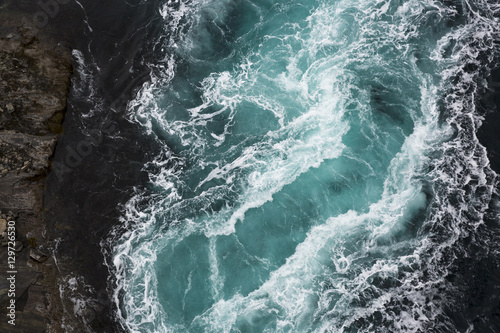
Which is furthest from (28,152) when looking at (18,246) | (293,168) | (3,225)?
→ (293,168)

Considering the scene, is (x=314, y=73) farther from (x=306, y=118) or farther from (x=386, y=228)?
(x=386, y=228)

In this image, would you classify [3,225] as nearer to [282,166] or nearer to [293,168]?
[282,166]

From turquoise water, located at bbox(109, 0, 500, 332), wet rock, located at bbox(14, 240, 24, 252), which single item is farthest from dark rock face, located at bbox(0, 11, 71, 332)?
turquoise water, located at bbox(109, 0, 500, 332)

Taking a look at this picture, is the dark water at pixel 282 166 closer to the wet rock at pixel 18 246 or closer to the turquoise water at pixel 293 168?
the turquoise water at pixel 293 168

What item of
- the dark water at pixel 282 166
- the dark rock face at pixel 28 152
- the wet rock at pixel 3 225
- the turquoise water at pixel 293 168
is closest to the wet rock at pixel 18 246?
the dark rock face at pixel 28 152

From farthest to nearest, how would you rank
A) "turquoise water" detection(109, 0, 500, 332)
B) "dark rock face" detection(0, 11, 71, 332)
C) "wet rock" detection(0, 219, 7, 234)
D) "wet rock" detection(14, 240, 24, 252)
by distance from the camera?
"wet rock" detection(0, 219, 7, 234) < "wet rock" detection(14, 240, 24, 252) < "turquoise water" detection(109, 0, 500, 332) < "dark rock face" detection(0, 11, 71, 332)

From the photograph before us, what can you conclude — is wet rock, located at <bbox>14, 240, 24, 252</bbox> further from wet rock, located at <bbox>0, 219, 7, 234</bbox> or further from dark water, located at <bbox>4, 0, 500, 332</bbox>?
dark water, located at <bbox>4, 0, 500, 332</bbox>

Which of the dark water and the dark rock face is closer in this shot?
the dark rock face

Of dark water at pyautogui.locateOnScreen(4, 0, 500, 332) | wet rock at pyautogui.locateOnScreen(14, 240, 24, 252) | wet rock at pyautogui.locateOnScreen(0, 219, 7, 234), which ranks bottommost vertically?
wet rock at pyautogui.locateOnScreen(14, 240, 24, 252)
